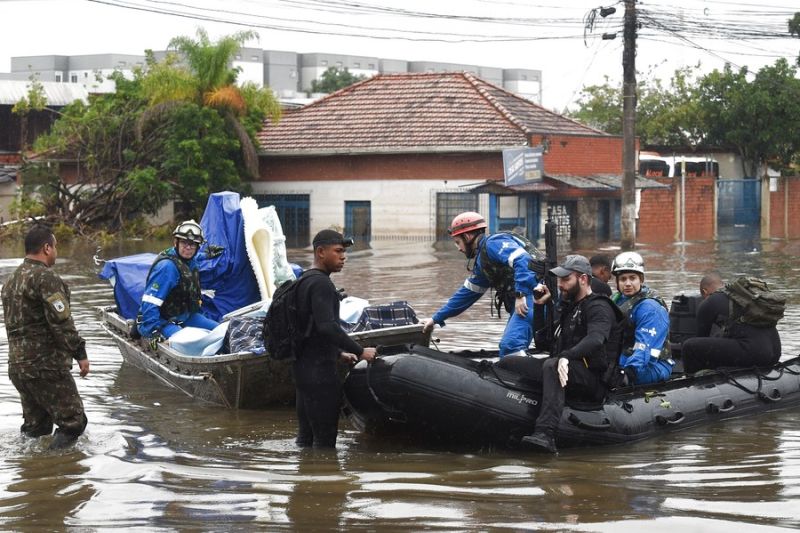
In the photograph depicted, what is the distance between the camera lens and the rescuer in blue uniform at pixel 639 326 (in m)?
9.55

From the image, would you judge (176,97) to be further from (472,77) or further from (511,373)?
(511,373)

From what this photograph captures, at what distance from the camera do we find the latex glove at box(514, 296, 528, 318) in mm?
10250

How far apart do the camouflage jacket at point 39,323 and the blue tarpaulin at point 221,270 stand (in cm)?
398

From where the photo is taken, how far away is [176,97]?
127 ft

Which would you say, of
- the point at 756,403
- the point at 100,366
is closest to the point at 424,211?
the point at 100,366

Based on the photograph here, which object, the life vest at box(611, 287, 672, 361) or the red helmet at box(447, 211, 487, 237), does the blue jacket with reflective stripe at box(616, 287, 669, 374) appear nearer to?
the life vest at box(611, 287, 672, 361)

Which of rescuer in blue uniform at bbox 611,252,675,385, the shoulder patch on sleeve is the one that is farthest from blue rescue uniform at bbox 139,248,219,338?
rescuer in blue uniform at bbox 611,252,675,385

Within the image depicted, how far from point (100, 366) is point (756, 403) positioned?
7304 mm

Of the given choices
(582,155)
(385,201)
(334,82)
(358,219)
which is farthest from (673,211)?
(334,82)

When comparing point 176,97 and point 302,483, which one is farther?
point 176,97

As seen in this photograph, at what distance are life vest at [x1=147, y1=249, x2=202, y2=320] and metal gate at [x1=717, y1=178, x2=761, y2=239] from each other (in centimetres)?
3407

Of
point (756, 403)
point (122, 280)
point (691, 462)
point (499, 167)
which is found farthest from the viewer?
point (499, 167)

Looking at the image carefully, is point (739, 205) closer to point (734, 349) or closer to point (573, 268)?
point (734, 349)

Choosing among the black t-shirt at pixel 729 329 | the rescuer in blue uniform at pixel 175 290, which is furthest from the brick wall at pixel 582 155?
the rescuer in blue uniform at pixel 175 290
